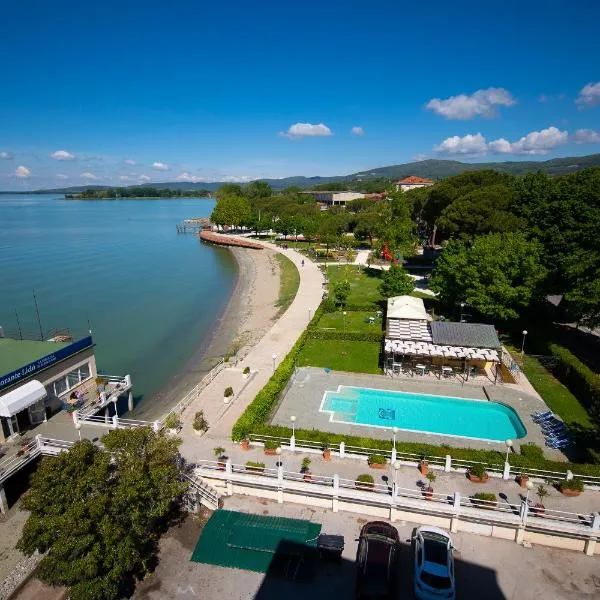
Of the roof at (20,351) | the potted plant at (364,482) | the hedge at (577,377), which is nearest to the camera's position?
the potted plant at (364,482)

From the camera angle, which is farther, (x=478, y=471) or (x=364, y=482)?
(x=478, y=471)

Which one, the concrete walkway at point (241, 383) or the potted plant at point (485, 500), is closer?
the potted plant at point (485, 500)

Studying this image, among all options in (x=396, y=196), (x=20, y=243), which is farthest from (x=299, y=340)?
(x=20, y=243)

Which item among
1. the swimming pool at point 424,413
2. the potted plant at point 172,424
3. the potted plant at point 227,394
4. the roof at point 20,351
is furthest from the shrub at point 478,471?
the roof at point 20,351

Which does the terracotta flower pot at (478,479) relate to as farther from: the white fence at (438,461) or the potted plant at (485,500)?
the potted plant at (485,500)

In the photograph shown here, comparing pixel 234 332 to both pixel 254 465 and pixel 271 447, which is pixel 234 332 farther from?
pixel 254 465

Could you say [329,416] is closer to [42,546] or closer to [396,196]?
[42,546]

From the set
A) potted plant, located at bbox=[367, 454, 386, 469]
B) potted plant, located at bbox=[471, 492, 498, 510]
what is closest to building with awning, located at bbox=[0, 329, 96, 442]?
potted plant, located at bbox=[367, 454, 386, 469]

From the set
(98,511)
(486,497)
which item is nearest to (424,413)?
(486,497)
